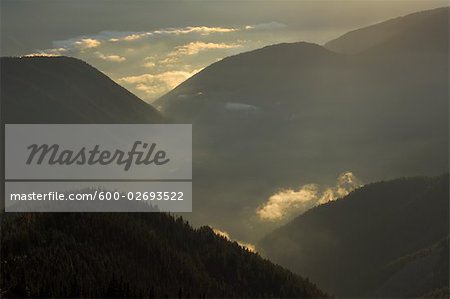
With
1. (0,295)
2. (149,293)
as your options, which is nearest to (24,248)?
(149,293)

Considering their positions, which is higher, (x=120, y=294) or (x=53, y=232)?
(x=53, y=232)

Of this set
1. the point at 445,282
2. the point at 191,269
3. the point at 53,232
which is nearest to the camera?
the point at 53,232

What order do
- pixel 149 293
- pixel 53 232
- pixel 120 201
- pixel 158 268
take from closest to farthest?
pixel 149 293, pixel 53 232, pixel 158 268, pixel 120 201

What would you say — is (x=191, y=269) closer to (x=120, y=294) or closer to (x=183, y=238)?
(x=183, y=238)

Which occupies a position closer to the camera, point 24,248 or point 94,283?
point 94,283

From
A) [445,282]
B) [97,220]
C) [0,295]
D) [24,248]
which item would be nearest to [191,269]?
[97,220]

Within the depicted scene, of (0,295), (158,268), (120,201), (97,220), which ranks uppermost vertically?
(120,201)
